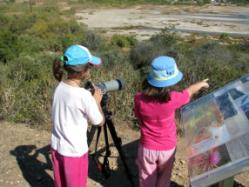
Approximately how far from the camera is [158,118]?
3330 mm

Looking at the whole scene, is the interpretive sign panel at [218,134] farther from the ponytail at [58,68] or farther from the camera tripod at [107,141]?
the ponytail at [58,68]

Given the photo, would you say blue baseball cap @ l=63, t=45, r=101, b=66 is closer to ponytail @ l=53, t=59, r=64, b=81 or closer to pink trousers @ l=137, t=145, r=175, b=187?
ponytail @ l=53, t=59, r=64, b=81

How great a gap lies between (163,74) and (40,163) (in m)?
2.17

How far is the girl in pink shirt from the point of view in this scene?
321cm

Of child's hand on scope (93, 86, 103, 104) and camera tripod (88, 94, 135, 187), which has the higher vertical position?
child's hand on scope (93, 86, 103, 104)

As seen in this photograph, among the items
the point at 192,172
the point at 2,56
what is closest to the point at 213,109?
the point at 192,172

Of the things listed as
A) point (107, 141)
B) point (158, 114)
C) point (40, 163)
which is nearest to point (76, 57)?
point (158, 114)

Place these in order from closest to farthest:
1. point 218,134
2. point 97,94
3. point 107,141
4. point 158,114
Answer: point 218,134, point 158,114, point 97,94, point 107,141

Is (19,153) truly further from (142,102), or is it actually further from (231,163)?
(231,163)

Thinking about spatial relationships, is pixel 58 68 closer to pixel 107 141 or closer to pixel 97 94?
pixel 97 94

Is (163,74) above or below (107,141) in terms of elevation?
above

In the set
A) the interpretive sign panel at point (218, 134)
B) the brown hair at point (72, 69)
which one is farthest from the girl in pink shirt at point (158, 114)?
the brown hair at point (72, 69)

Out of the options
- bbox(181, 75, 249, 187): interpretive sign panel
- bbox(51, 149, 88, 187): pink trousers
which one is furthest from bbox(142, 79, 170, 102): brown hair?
bbox(51, 149, 88, 187): pink trousers

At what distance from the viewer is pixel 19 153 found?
16.8ft
